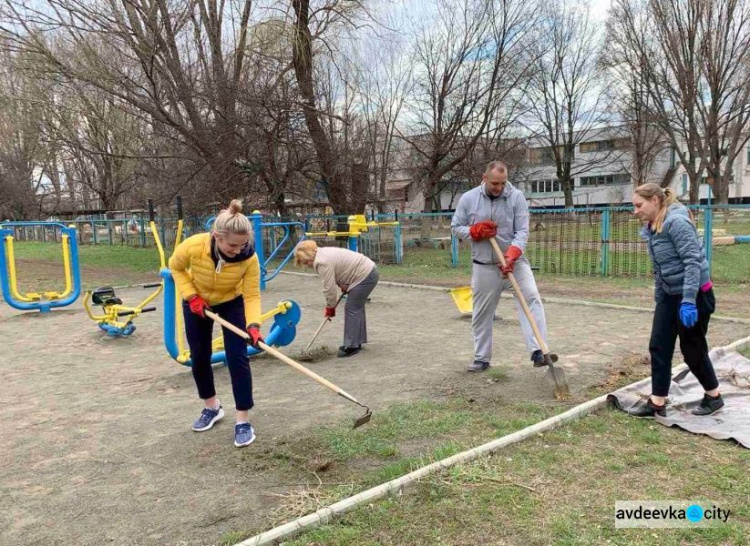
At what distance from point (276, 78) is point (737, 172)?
50956mm

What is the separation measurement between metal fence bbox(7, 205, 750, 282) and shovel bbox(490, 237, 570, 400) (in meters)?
7.68

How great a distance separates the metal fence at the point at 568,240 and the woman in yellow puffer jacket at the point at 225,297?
30.9ft

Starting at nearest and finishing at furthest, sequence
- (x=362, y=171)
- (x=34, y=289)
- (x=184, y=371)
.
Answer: (x=184, y=371)
(x=34, y=289)
(x=362, y=171)

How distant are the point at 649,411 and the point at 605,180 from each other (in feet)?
179

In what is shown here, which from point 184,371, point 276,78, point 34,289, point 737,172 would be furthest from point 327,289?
point 737,172

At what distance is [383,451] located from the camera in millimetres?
3312

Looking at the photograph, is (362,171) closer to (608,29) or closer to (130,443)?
(130,443)

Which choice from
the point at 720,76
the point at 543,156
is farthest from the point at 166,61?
the point at 543,156

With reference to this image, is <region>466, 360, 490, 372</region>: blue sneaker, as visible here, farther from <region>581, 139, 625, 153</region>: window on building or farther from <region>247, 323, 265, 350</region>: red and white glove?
<region>581, 139, 625, 153</region>: window on building

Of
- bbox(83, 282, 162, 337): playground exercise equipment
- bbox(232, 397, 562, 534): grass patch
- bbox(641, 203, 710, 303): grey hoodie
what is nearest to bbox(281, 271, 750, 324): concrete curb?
bbox(641, 203, 710, 303): grey hoodie

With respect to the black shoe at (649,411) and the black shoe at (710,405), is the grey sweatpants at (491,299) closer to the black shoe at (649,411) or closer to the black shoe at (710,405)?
the black shoe at (649,411)

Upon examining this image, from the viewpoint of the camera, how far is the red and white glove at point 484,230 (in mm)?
4758

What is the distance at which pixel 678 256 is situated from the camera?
11.6 ft

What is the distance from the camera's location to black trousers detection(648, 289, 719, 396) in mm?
3587
